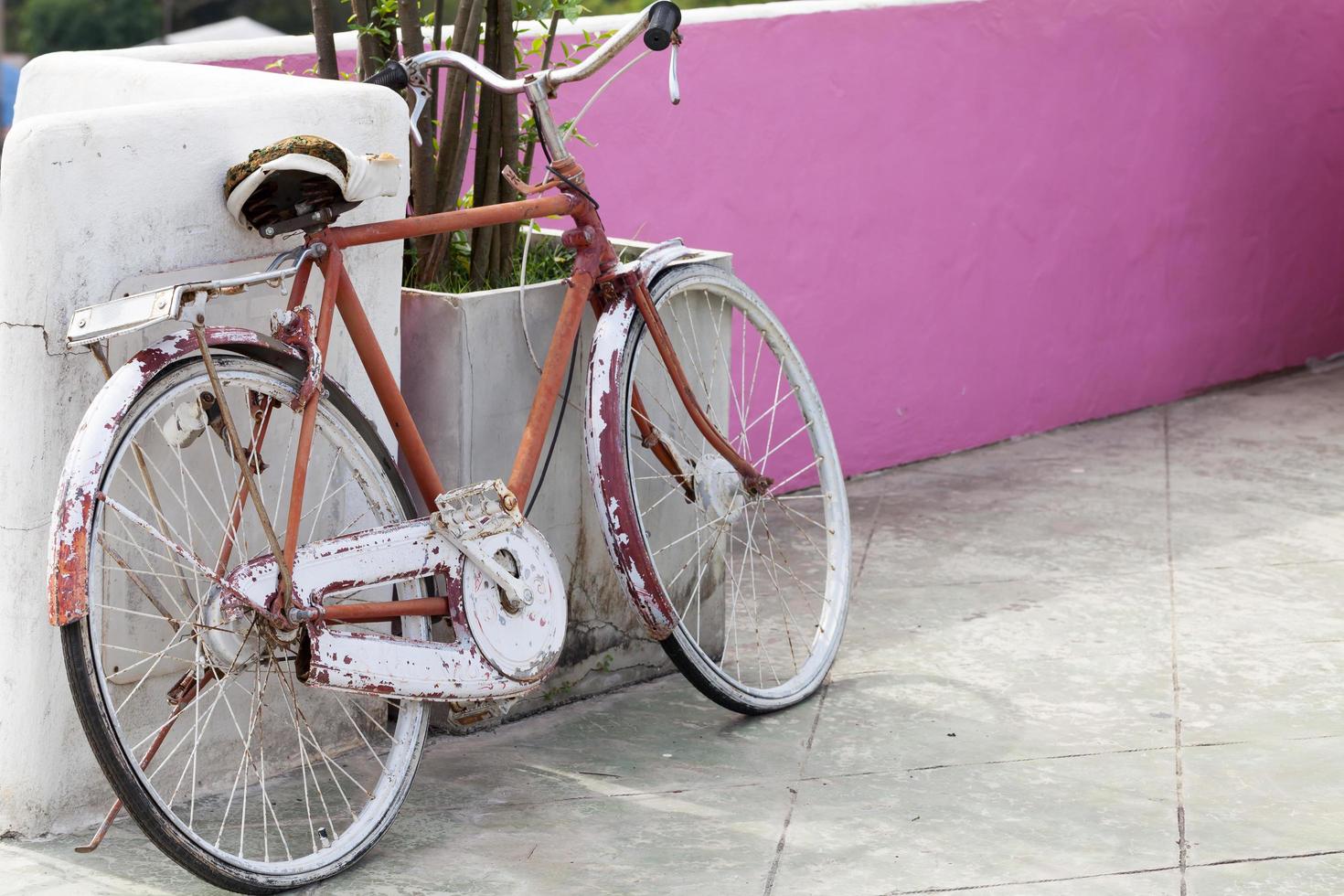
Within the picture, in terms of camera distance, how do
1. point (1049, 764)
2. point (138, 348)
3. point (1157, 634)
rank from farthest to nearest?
1. point (1157, 634)
2. point (1049, 764)
3. point (138, 348)

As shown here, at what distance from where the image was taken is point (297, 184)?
119 inches

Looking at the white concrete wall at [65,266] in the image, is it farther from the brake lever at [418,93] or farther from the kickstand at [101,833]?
the brake lever at [418,93]

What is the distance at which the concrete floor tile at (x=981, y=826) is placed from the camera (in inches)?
120

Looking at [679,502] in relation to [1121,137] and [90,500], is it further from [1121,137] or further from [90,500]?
[1121,137]

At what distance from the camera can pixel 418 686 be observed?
3.12m

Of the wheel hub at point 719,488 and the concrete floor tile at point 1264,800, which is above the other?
the wheel hub at point 719,488

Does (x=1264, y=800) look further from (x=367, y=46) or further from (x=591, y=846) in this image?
(x=367, y=46)

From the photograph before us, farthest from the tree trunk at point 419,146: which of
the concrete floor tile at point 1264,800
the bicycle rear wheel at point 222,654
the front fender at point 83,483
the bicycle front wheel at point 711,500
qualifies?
the concrete floor tile at point 1264,800

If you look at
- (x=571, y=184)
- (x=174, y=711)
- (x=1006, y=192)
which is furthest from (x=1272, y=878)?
(x=1006, y=192)

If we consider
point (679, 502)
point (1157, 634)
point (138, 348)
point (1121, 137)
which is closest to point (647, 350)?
point (679, 502)

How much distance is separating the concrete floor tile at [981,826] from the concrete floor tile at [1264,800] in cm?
6

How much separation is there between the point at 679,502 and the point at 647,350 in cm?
38

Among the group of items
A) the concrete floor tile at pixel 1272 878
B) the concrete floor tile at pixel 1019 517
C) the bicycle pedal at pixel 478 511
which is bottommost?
the concrete floor tile at pixel 1019 517

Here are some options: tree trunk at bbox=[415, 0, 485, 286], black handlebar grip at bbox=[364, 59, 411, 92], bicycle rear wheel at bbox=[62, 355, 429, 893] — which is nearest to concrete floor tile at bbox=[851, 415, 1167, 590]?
tree trunk at bbox=[415, 0, 485, 286]
